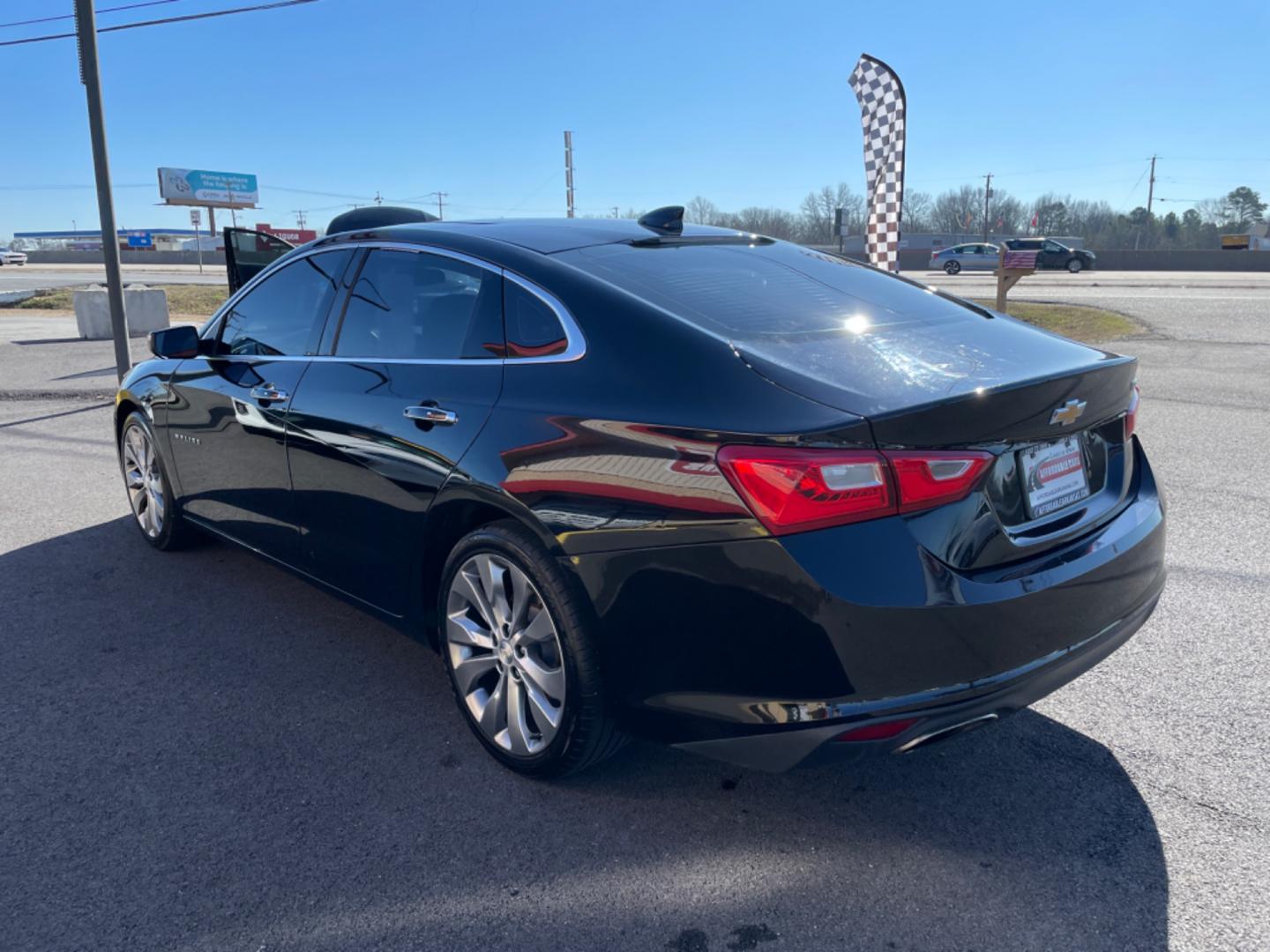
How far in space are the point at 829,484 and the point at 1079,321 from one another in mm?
15792

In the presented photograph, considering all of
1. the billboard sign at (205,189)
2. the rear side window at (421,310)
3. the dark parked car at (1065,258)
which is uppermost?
the billboard sign at (205,189)

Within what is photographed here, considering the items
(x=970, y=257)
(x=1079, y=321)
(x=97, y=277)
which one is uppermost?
(x=97, y=277)

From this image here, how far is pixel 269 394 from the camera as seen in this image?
3.77 metres

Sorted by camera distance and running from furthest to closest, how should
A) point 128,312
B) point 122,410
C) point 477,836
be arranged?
point 128,312
point 122,410
point 477,836

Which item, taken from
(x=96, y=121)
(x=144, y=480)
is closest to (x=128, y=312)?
(x=96, y=121)

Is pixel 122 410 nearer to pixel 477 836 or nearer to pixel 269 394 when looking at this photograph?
pixel 269 394

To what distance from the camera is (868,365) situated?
2.44 m

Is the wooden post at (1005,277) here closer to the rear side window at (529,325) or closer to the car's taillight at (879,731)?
the rear side window at (529,325)

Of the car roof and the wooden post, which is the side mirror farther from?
the wooden post

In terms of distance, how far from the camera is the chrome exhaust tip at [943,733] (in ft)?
7.29

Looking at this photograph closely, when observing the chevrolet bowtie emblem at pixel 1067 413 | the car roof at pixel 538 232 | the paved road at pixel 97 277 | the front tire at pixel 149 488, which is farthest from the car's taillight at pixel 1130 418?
the paved road at pixel 97 277

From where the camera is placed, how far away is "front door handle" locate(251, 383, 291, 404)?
3.69 meters

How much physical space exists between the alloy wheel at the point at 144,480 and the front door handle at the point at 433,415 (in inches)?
96.7

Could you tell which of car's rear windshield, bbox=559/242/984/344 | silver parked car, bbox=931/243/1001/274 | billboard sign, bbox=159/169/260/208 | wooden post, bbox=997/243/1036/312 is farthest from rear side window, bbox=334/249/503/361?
billboard sign, bbox=159/169/260/208
